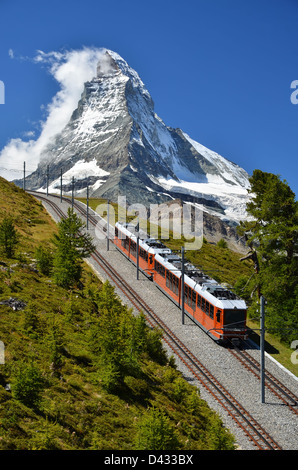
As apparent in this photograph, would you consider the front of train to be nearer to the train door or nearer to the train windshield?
the train windshield

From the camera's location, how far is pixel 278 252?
3794 cm

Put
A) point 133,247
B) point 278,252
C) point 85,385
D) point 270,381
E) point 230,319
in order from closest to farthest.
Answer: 1. point 85,385
2. point 270,381
3. point 230,319
4. point 278,252
5. point 133,247

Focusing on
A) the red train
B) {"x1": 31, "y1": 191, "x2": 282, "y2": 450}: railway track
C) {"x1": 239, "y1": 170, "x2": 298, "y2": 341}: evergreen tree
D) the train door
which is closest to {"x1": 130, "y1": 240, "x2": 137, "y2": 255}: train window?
the red train

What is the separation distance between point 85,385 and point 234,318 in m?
13.6

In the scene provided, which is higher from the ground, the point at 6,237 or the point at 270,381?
the point at 6,237

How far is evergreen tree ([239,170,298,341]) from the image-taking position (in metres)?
34.6

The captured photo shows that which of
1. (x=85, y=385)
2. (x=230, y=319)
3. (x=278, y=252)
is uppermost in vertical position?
(x=278, y=252)

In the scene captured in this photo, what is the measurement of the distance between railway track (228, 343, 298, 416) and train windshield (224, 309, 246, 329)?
1.68 metres

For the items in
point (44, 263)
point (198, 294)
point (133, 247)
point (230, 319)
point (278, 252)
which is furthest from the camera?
point (133, 247)

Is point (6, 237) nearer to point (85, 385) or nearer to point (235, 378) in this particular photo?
point (85, 385)

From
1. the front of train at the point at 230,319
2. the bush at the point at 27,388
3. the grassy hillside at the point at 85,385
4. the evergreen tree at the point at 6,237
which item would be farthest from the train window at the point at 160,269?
the bush at the point at 27,388

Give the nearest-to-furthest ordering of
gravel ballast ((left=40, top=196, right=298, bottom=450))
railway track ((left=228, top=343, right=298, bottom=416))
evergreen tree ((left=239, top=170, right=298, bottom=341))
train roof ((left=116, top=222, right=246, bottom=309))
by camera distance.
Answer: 1. gravel ballast ((left=40, top=196, right=298, bottom=450))
2. railway track ((left=228, top=343, right=298, bottom=416))
3. train roof ((left=116, top=222, right=246, bottom=309))
4. evergreen tree ((left=239, top=170, right=298, bottom=341))

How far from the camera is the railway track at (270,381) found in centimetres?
2370

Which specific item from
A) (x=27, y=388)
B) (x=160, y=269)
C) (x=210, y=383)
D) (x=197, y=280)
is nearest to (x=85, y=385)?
(x=27, y=388)
